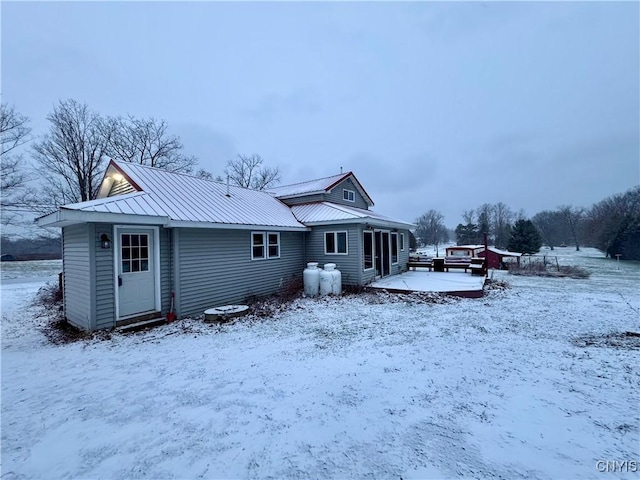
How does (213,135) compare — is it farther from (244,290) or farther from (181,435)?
(181,435)

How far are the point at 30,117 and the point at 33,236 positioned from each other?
879 centimetres

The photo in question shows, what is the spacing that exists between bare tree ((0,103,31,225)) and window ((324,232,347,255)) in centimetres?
2063

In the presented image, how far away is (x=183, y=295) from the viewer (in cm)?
753

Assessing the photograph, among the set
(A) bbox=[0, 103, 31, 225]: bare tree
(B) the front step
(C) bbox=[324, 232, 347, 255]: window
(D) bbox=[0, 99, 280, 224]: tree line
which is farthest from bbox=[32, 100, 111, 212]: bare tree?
(C) bbox=[324, 232, 347, 255]: window

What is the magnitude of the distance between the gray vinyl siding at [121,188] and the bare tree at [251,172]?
23.5 m

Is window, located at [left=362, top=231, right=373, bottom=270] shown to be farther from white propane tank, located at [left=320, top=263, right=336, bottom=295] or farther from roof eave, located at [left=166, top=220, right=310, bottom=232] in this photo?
roof eave, located at [left=166, top=220, right=310, bottom=232]

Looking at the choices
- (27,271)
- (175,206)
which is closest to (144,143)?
(27,271)

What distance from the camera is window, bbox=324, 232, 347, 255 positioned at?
11395 millimetres

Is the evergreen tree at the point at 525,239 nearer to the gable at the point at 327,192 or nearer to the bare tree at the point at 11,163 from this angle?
the gable at the point at 327,192

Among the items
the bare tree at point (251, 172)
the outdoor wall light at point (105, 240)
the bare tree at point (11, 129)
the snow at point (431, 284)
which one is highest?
the bare tree at point (251, 172)

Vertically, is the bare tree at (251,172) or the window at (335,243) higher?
the bare tree at (251,172)

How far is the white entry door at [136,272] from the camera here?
21.7ft

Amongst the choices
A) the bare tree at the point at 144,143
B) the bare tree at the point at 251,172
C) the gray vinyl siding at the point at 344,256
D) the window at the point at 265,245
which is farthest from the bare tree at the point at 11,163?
the gray vinyl siding at the point at 344,256

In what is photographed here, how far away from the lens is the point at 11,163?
17.1 m
